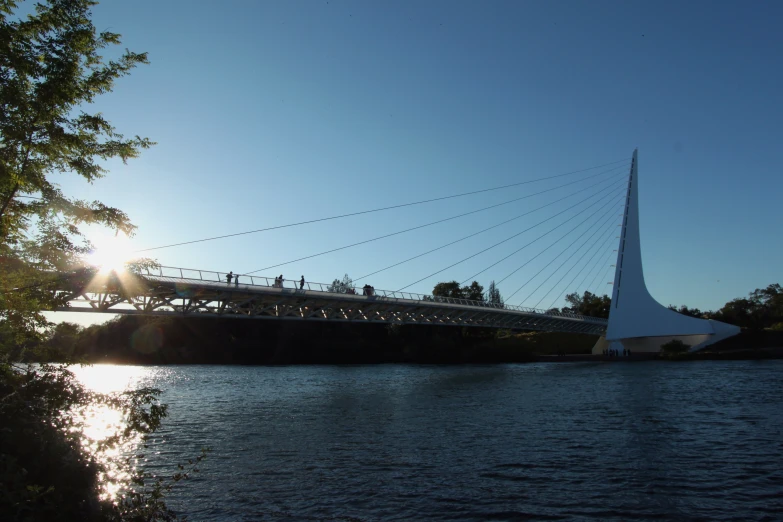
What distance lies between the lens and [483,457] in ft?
47.0

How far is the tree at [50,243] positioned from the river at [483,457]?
2985 millimetres

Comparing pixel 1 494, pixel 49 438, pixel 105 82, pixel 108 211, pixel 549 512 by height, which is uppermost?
pixel 105 82

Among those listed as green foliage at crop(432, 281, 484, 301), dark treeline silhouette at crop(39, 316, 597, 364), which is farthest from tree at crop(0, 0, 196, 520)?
green foliage at crop(432, 281, 484, 301)

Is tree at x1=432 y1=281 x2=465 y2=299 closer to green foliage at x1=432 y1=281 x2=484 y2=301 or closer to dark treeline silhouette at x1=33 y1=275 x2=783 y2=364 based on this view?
green foliage at x1=432 y1=281 x2=484 y2=301

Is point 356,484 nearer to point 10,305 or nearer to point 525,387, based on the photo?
point 10,305

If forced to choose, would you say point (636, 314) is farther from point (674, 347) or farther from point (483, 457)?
point (483, 457)

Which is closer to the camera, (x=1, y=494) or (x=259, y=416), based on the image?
(x=1, y=494)

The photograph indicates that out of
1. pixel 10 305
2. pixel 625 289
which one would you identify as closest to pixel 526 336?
pixel 625 289

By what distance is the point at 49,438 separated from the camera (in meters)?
7.17

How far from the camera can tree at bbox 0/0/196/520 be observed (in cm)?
729

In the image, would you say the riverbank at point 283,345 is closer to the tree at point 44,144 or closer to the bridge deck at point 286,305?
the bridge deck at point 286,305

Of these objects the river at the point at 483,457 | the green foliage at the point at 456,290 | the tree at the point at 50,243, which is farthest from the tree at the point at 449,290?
the tree at the point at 50,243

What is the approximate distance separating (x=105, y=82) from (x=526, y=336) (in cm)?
7888

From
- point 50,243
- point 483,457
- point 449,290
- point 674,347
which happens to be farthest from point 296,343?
point 50,243
